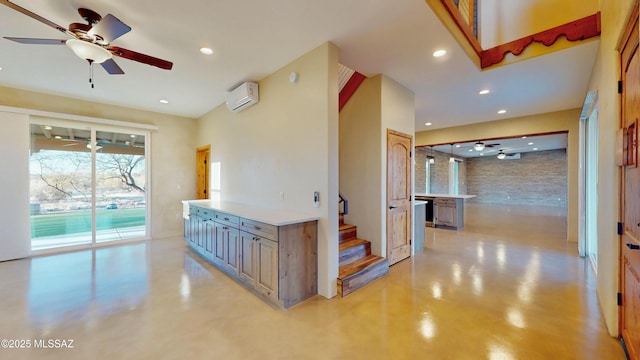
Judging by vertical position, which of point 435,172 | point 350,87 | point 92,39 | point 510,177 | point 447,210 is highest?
point 350,87

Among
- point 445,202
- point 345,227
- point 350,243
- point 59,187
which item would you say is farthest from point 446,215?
point 59,187

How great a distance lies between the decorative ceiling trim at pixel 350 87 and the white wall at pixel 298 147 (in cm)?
110

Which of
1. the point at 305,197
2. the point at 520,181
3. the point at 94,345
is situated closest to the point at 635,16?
the point at 305,197

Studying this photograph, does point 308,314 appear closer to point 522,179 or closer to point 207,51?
point 207,51

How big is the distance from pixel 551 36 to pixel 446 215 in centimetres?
468

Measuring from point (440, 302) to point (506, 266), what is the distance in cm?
192

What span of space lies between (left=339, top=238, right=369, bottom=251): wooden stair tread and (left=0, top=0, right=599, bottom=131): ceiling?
2517 mm

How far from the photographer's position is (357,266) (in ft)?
10.8

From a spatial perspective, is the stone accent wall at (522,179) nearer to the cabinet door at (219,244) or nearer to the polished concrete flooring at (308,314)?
the polished concrete flooring at (308,314)

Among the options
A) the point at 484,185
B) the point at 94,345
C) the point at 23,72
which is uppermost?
the point at 23,72

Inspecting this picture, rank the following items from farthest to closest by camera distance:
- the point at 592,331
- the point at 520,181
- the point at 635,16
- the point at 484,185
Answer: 1. the point at 484,185
2. the point at 520,181
3. the point at 592,331
4. the point at 635,16

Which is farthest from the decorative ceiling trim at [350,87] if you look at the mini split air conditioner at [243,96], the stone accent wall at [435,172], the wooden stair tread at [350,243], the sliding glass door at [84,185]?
the stone accent wall at [435,172]

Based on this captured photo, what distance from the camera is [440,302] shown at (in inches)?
108

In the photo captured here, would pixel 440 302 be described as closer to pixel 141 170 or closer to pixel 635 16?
pixel 635 16
